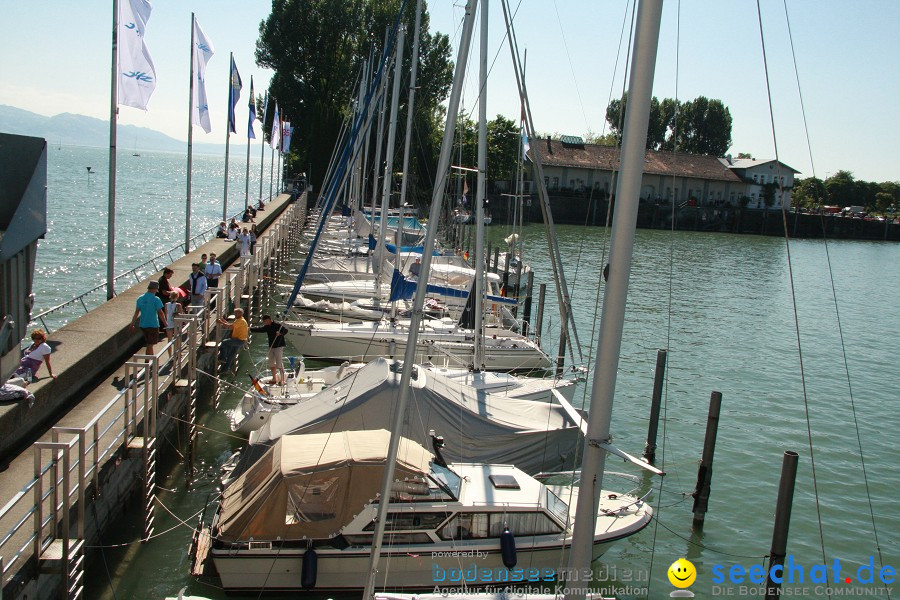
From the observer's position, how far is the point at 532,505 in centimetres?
1106

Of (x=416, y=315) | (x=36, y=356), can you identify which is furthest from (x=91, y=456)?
(x=416, y=315)

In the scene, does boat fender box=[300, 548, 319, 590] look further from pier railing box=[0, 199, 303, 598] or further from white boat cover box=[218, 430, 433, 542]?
pier railing box=[0, 199, 303, 598]

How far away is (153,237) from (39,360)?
5276 cm

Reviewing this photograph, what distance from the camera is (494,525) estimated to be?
1085cm

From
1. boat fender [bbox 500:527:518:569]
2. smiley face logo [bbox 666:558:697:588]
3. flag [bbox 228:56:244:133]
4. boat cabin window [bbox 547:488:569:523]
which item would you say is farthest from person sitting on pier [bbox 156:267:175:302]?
flag [bbox 228:56:244:133]

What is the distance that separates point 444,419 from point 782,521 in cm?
558

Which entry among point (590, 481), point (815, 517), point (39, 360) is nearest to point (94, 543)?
point (39, 360)

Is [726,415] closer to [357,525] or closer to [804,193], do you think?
[357,525]

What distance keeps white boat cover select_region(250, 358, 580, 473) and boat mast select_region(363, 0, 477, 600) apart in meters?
4.15

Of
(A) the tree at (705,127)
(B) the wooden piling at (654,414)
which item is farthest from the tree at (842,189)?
(B) the wooden piling at (654,414)

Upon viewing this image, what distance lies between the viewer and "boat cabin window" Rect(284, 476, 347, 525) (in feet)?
34.4

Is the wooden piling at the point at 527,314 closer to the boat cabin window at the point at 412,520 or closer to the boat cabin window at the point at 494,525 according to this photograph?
the boat cabin window at the point at 494,525

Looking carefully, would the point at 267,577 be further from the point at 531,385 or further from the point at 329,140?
the point at 329,140

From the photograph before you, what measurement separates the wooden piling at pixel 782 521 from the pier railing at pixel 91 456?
9209 millimetres
